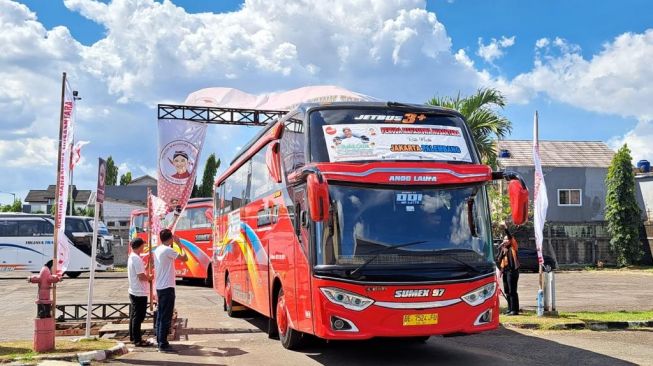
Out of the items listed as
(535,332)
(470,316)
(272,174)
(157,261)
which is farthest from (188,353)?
(535,332)

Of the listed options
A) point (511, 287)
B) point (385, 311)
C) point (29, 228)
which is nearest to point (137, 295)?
A: point (385, 311)

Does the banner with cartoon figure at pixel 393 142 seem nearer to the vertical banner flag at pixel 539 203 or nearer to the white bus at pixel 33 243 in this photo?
the vertical banner flag at pixel 539 203

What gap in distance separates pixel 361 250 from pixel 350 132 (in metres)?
1.76

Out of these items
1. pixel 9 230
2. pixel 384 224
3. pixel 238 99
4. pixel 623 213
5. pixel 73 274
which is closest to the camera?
pixel 384 224

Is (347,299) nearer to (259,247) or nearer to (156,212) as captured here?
(259,247)

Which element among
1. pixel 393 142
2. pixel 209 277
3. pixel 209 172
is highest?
pixel 209 172

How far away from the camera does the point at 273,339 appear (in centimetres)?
1203

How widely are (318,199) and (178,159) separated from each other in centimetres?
1027

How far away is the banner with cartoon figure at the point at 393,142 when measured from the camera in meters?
9.08

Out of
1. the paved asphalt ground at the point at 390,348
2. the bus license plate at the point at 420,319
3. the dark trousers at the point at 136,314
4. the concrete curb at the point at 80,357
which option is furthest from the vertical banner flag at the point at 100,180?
the bus license plate at the point at 420,319

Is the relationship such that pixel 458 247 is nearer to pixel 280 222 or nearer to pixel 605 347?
pixel 280 222

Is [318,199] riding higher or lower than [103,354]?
higher

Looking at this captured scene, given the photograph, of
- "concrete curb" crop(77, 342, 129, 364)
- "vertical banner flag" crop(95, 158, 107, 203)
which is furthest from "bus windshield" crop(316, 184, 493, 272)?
"vertical banner flag" crop(95, 158, 107, 203)

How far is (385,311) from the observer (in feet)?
27.3
